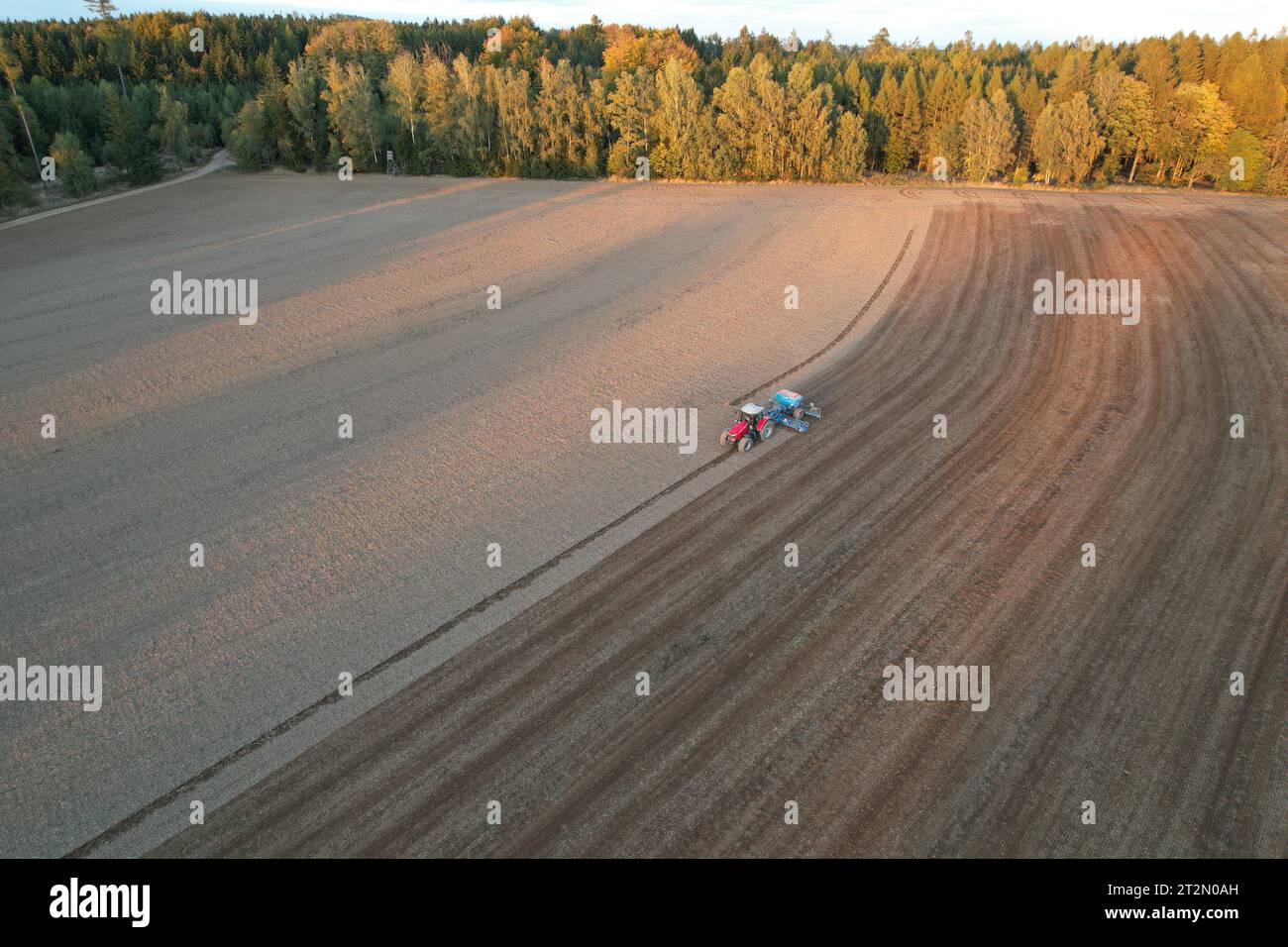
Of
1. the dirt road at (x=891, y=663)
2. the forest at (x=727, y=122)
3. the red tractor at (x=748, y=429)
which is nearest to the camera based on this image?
the dirt road at (x=891, y=663)

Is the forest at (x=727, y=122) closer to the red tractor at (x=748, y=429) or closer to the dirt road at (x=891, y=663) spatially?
the dirt road at (x=891, y=663)

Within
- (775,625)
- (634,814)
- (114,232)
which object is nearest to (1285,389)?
(775,625)

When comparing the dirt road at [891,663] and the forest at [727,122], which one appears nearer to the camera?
the dirt road at [891,663]

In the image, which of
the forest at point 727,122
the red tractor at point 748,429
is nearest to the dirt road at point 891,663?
the red tractor at point 748,429

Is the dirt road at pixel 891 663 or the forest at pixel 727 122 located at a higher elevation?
the forest at pixel 727 122

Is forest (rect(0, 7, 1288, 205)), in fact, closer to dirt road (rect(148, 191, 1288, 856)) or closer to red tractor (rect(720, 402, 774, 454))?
dirt road (rect(148, 191, 1288, 856))

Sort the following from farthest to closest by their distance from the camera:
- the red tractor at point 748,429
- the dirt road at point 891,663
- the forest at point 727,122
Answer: the forest at point 727,122 < the red tractor at point 748,429 < the dirt road at point 891,663
